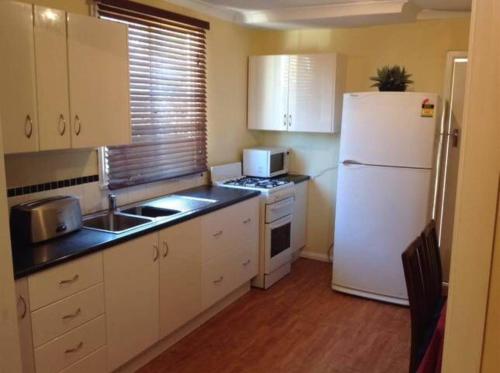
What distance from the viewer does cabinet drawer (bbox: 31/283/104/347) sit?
2102mm

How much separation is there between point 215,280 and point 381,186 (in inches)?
57.5

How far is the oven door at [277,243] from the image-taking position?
13.0 feet

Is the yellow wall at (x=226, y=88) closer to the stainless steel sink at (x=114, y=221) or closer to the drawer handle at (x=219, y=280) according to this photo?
the stainless steel sink at (x=114, y=221)

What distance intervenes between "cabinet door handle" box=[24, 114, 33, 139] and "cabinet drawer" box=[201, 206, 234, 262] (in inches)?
50.0

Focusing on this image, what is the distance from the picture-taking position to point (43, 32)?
2.22 metres

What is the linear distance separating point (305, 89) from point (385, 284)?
183cm

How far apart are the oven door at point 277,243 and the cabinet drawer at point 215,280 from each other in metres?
0.50

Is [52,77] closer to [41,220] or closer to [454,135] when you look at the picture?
[41,220]

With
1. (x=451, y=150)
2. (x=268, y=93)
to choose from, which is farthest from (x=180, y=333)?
(x=451, y=150)

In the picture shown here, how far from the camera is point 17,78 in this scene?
2.13 meters

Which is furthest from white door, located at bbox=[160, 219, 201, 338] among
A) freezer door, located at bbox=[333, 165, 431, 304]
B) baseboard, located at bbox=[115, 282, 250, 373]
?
freezer door, located at bbox=[333, 165, 431, 304]

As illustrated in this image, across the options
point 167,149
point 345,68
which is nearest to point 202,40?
point 167,149

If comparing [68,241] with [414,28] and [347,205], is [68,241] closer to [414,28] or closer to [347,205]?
[347,205]

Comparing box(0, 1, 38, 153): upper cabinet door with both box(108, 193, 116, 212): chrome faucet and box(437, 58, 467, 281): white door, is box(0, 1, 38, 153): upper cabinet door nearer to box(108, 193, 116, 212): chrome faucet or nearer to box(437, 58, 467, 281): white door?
box(108, 193, 116, 212): chrome faucet
